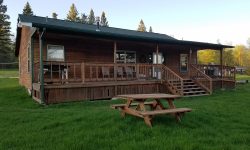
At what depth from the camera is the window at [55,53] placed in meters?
12.8

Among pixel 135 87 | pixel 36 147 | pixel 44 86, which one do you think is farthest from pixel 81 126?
pixel 135 87

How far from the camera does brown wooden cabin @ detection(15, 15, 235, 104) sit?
10195 millimetres

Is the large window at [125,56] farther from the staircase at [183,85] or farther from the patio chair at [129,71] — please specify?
the staircase at [183,85]

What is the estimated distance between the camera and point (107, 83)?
1134cm

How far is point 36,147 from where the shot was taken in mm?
4203

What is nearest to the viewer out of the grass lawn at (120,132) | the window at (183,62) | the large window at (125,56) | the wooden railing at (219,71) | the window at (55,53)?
the grass lawn at (120,132)

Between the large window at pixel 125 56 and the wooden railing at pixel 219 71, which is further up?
the large window at pixel 125 56

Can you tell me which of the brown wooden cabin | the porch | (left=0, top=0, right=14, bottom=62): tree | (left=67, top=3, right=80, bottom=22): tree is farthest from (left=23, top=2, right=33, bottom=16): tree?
the porch

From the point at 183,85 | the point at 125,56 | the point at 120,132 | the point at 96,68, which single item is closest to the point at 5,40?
the point at 125,56

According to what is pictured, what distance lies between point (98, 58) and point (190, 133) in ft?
33.9

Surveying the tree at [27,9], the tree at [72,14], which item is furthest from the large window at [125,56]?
the tree at [72,14]

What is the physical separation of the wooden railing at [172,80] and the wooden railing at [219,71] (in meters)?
4.14

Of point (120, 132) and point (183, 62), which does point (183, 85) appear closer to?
point (183, 62)

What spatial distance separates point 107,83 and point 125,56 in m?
4.96
